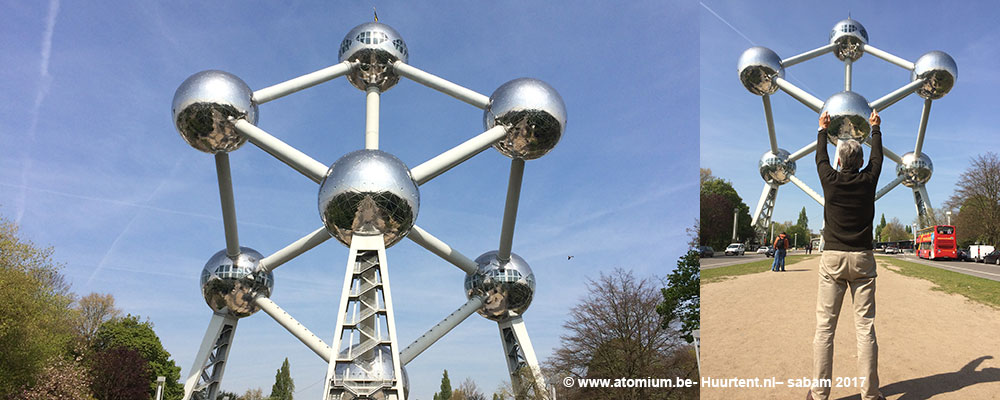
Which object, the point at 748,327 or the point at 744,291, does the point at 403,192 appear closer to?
the point at 748,327

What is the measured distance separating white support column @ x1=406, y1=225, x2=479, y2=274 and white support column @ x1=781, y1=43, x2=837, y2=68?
1362 cm

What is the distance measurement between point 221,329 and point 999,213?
32.8 m

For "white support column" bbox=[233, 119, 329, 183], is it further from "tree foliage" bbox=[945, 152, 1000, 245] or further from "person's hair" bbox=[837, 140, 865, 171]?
"tree foliage" bbox=[945, 152, 1000, 245]

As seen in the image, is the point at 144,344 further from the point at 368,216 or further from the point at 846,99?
the point at 846,99

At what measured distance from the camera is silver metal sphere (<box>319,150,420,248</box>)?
9.86 meters

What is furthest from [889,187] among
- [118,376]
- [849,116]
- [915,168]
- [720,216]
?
[118,376]

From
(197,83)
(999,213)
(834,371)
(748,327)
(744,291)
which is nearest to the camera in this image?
(834,371)

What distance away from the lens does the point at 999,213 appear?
29.4 m

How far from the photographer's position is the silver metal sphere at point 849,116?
16.3 meters

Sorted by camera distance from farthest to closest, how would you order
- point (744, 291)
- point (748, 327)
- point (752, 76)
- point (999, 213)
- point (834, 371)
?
1. point (999, 213)
2. point (752, 76)
3. point (744, 291)
4. point (748, 327)
5. point (834, 371)

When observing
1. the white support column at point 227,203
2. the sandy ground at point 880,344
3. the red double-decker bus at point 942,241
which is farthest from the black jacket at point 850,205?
the red double-decker bus at point 942,241

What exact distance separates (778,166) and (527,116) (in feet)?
53.7

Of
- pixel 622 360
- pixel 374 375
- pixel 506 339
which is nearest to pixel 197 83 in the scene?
pixel 374 375

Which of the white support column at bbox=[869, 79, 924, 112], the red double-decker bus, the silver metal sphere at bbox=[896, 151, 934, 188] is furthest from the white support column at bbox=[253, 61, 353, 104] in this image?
the red double-decker bus
